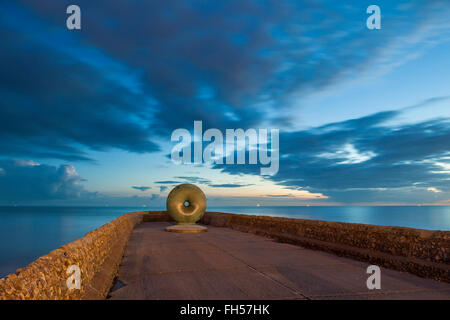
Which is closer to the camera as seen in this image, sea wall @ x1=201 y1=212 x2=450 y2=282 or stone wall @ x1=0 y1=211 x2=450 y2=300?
stone wall @ x1=0 y1=211 x2=450 y2=300

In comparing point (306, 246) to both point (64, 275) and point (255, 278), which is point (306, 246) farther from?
point (64, 275)

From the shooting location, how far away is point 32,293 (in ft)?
8.72

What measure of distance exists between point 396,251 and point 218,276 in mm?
3993

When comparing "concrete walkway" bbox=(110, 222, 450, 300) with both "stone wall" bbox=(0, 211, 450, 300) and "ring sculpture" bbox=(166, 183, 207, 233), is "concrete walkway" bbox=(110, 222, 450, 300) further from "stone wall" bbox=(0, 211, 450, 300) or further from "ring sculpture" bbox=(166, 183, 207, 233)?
"ring sculpture" bbox=(166, 183, 207, 233)

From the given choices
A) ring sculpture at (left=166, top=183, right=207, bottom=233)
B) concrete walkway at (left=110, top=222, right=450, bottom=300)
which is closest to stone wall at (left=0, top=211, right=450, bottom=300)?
concrete walkway at (left=110, top=222, right=450, bottom=300)

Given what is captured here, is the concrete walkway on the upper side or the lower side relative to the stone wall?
lower

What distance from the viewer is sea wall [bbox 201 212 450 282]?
18.0 feet

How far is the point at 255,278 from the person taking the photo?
5395 mm

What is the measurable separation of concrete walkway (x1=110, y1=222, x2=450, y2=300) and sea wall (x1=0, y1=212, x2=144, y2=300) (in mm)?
315

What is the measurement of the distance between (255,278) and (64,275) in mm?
3287

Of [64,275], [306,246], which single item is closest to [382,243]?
[306,246]

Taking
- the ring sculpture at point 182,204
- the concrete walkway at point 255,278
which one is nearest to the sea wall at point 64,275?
the concrete walkway at point 255,278
